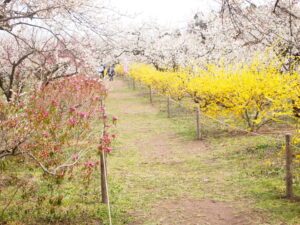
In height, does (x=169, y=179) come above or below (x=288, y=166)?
below

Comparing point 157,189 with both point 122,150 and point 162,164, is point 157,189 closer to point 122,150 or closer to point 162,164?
point 162,164

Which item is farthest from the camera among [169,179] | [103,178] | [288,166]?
[169,179]

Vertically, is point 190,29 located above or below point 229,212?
above

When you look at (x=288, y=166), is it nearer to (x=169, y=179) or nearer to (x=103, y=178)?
(x=169, y=179)

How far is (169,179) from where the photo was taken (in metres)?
7.25

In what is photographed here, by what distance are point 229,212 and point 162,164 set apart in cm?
341

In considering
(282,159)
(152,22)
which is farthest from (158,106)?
(152,22)

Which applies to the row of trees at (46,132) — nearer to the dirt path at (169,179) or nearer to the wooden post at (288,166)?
the dirt path at (169,179)

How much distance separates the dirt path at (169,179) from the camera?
5.25 meters

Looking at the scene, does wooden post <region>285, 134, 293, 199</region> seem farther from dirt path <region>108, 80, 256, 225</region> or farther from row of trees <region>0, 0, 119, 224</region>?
row of trees <region>0, 0, 119, 224</region>

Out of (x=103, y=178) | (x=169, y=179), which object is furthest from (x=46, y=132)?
(x=169, y=179)

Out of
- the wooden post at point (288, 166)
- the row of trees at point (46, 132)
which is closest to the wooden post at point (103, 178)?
the row of trees at point (46, 132)

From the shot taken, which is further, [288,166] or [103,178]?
[103,178]

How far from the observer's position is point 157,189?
664 cm
